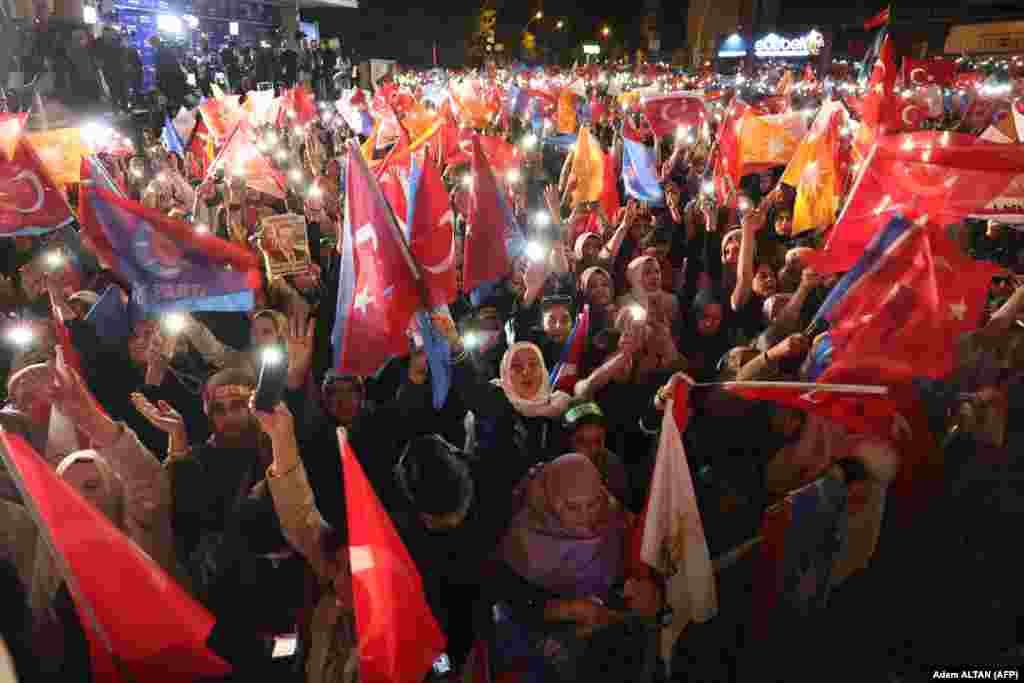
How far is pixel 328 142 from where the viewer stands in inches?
521

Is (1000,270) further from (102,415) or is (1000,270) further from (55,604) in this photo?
(55,604)

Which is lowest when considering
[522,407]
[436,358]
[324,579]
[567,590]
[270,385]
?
[567,590]

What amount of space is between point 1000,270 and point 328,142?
467 inches

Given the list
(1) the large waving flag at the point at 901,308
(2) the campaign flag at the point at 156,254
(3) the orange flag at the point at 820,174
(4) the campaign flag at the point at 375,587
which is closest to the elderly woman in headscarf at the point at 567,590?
(4) the campaign flag at the point at 375,587

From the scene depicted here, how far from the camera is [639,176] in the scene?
7.30m

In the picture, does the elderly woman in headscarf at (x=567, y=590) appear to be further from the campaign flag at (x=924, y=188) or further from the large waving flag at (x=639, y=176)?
the large waving flag at (x=639, y=176)

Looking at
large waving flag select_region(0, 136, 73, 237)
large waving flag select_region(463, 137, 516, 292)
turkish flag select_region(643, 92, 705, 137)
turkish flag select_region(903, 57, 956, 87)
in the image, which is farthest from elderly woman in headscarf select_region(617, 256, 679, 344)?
turkish flag select_region(903, 57, 956, 87)

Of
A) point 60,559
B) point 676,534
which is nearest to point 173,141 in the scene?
point 60,559

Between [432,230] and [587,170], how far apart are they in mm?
3588

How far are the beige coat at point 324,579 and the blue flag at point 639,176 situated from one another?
542 cm

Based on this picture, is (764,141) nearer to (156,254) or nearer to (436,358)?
(436,358)

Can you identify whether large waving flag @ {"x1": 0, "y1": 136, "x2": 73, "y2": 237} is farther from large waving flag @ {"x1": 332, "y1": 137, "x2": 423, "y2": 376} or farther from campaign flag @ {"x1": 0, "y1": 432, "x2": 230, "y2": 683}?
campaign flag @ {"x1": 0, "y1": 432, "x2": 230, "y2": 683}

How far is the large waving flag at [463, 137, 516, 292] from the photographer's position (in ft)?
15.6

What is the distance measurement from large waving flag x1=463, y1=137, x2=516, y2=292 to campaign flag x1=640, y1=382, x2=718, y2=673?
213 centimetres
